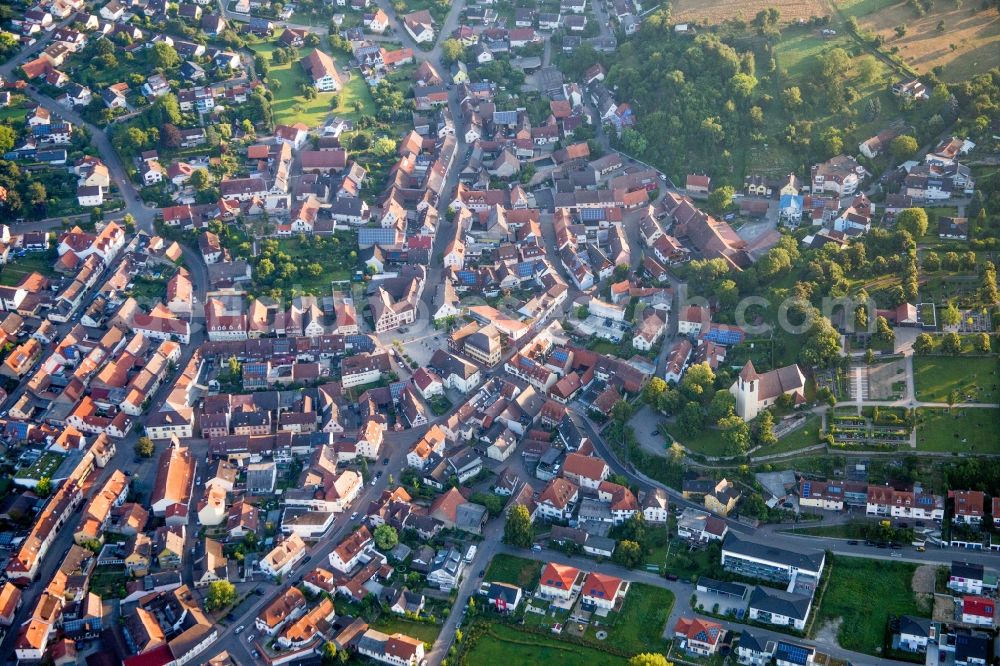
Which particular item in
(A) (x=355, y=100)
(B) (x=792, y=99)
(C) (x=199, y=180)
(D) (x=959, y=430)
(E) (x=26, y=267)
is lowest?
(D) (x=959, y=430)

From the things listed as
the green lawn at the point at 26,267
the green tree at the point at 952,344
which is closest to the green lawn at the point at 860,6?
the green tree at the point at 952,344

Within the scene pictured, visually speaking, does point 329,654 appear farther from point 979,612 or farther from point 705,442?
point 979,612

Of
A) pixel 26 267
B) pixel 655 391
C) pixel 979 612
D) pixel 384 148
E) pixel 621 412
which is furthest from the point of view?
pixel 384 148

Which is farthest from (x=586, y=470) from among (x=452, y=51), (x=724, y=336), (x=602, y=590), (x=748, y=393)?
(x=452, y=51)

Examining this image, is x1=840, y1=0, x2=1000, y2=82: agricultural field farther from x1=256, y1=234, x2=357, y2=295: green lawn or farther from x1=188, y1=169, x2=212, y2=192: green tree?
x1=188, y1=169, x2=212, y2=192: green tree

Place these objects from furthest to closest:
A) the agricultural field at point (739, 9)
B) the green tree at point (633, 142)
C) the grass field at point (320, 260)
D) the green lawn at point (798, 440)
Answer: the agricultural field at point (739, 9), the green tree at point (633, 142), the grass field at point (320, 260), the green lawn at point (798, 440)

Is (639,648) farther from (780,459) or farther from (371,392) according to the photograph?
(371,392)

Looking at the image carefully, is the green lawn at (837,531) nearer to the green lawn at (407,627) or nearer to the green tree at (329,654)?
the green lawn at (407,627)
